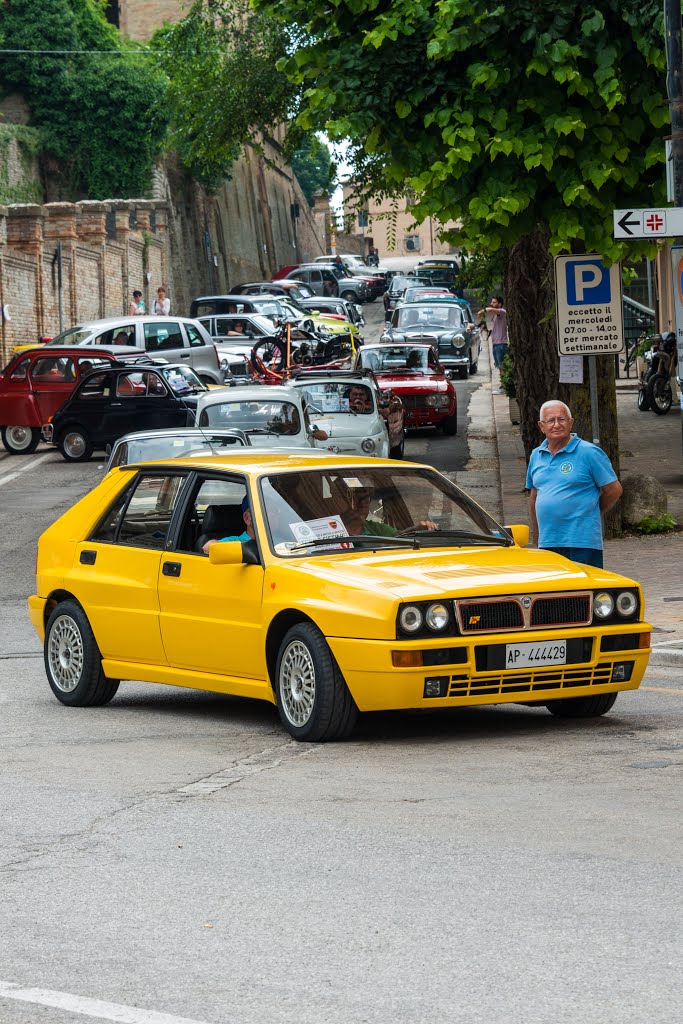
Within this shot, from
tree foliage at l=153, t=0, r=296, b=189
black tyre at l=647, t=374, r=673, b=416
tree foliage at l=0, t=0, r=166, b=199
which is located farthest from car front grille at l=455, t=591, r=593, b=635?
tree foliage at l=0, t=0, r=166, b=199

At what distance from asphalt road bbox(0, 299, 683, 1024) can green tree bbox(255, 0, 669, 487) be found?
22.5 ft

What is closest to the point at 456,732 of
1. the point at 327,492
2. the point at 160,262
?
the point at 327,492

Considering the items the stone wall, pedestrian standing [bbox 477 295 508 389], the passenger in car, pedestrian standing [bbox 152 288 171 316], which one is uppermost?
the stone wall

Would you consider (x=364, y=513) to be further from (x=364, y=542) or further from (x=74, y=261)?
(x=74, y=261)

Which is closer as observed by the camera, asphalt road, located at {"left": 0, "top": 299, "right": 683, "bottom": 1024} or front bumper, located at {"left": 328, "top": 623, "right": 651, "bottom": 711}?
asphalt road, located at {"left": 0, "top": 299, "right": 683, "bottom": 1024}

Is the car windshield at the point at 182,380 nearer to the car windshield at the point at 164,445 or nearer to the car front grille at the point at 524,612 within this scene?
the car windshield at the point at 164,445

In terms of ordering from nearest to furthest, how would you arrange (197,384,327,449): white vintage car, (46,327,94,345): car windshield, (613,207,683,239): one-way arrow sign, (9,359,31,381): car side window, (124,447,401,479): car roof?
(124,447,401,479): car roof
(613,207,683,239): one-way arrow sign
(197,384,327,449): white vintage car
(9,359,31,381): car side window
(46,327,94,345): car windshield

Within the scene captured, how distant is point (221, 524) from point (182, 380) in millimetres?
21568

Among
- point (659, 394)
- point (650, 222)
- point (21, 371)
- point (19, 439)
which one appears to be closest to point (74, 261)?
point (21, 371)

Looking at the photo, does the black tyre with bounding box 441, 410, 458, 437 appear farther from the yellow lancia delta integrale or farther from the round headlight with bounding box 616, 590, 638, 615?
the round headlight with bounding box 616, 590, 638, 615

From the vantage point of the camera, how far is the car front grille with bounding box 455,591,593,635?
29.0ft

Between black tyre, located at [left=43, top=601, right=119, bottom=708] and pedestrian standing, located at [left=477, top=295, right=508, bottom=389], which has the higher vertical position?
pedestrian standing, located at [left=477, top=295, right=508, bottom=389]

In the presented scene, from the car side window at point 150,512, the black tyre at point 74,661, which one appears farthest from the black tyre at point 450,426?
the car side window at point 150,512

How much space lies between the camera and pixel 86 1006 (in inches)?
201
